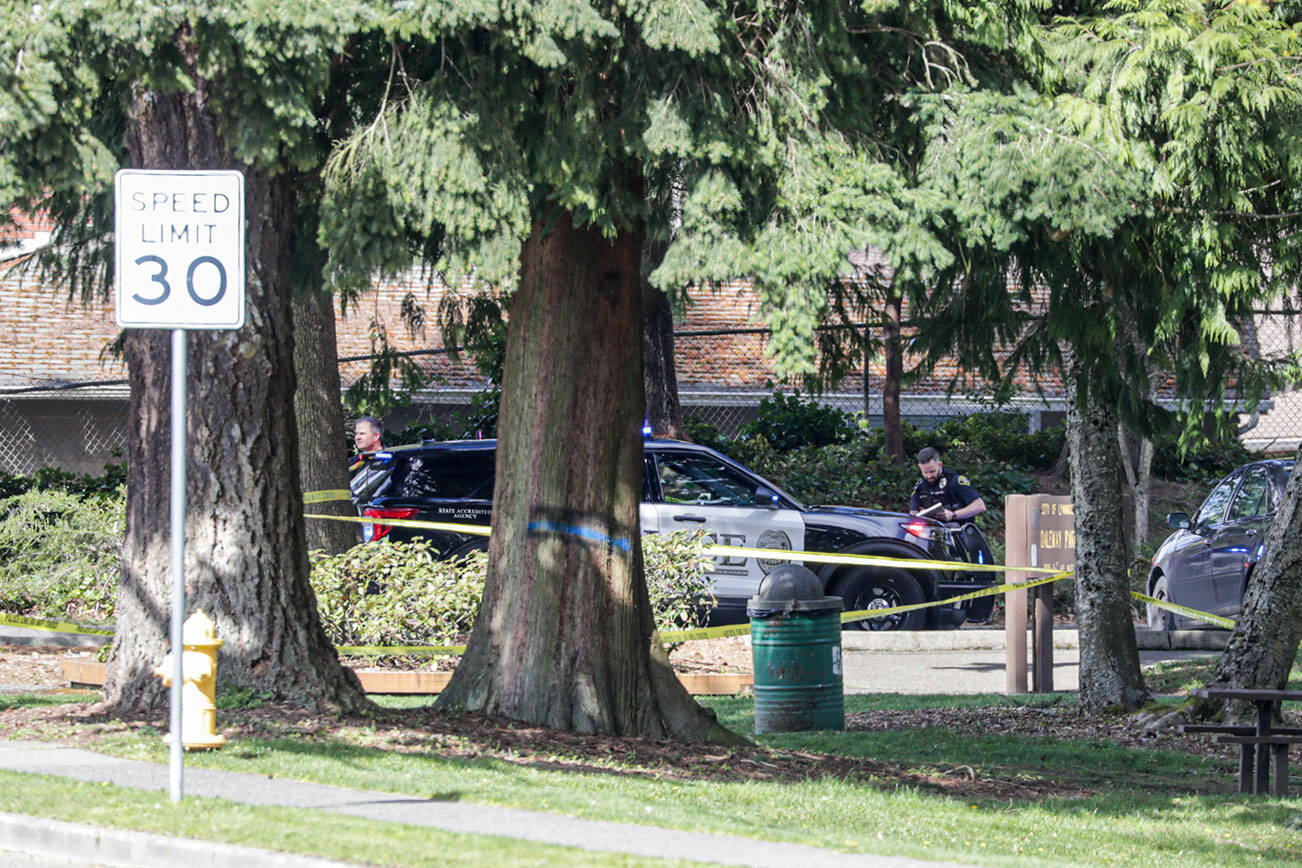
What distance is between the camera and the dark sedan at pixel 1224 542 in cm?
1525

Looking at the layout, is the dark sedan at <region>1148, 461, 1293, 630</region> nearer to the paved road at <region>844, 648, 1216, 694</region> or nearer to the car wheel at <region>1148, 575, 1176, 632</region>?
the car wheel at <region>1148, 575, 1176, 632</region>

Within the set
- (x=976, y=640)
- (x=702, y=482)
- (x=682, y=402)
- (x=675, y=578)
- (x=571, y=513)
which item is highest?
(x=682, y=402)

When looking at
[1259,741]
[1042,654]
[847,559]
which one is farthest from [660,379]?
[1259,741]

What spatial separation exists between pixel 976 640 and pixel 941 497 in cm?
152

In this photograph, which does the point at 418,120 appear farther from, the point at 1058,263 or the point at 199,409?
the point at 1058,263

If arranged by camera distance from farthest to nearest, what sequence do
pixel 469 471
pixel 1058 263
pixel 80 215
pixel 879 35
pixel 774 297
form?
1. pixel 469 471
2. pixel 80 215
3. pixel 1058 263
4. pixel 879 35
5. pixel 774 297

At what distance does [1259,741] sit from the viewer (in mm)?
8898

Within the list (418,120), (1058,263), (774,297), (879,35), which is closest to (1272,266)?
(1058,263)

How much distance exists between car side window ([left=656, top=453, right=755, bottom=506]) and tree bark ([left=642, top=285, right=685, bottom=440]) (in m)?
4.47

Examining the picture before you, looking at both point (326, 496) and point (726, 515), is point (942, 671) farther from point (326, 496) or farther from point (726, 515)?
→ point (326, 496)

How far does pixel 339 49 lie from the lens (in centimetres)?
795

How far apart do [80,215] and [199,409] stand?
10.7ft

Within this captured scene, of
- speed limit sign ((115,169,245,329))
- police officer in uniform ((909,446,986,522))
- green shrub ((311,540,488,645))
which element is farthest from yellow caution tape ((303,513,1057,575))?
speed limit sign ((115,169,245,329))

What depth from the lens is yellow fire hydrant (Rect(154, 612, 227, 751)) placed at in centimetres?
776
